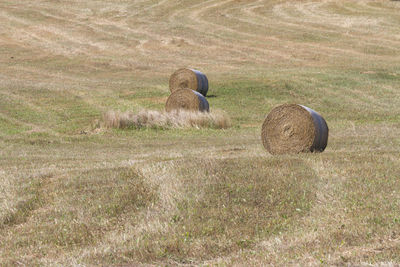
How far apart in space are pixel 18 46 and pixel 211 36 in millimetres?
18349

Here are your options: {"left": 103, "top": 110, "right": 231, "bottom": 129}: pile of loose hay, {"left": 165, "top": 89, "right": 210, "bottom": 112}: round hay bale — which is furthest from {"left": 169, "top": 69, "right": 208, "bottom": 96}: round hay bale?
{"left": 103, "top": 110, "right": 231, "bottom": 129}: pile of loose hay

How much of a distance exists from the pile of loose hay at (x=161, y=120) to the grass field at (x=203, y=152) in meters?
0.51

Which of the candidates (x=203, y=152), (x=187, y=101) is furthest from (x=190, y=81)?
(x=203, y=152)

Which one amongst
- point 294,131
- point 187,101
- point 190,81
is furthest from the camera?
point 190,81

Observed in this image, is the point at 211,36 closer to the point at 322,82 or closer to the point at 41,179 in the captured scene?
the point at 322,82

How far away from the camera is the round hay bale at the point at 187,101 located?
1136 inches

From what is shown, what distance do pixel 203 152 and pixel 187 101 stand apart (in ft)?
34.7

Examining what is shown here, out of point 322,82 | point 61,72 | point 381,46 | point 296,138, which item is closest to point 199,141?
point 296,138

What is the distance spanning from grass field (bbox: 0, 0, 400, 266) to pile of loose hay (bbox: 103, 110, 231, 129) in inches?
20.2

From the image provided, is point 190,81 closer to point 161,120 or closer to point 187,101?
point 187,101

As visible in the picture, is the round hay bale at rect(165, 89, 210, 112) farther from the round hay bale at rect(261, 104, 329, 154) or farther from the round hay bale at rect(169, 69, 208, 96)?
the round hay bale at rect(261, 104, 329, 154)

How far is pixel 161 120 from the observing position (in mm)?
27250

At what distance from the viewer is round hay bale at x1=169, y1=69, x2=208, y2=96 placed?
120ft

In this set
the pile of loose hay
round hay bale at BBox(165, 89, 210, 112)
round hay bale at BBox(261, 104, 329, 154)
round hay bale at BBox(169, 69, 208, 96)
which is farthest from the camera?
round hay bale at BBox(169, 69, 208, 96)
